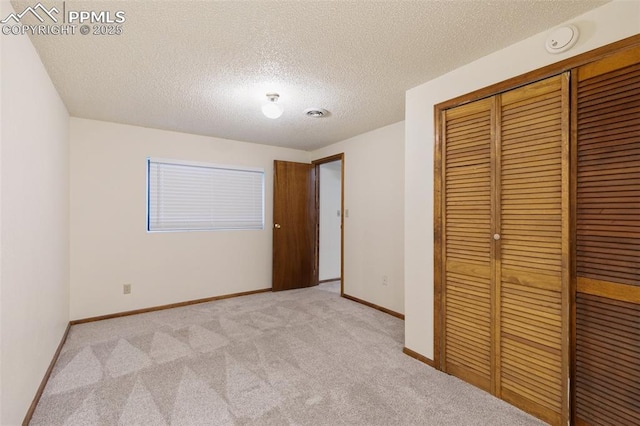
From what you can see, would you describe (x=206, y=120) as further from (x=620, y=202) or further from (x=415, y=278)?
(x=620, y=202)

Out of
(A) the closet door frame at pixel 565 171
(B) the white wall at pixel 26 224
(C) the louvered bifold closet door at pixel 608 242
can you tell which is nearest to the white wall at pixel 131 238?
(B) the white wall at pixel 26 224

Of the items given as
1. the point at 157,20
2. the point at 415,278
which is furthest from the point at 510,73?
the point at 157,20

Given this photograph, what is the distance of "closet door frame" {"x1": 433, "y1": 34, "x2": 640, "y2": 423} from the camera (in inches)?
63.4

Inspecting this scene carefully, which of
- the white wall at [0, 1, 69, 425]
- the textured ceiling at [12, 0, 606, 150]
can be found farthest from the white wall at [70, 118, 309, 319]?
the white wall at [0, 1, 69, 425]

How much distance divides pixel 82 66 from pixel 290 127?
2033mm

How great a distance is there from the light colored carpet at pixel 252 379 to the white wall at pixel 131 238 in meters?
0.46

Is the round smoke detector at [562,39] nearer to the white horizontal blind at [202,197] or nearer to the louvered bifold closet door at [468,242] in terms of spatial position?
the louvered bifold closet door at [468,242]

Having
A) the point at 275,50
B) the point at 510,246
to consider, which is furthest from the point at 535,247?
the point at 275,50

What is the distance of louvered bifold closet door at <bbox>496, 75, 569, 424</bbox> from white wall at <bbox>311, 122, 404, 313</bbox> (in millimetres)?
1589

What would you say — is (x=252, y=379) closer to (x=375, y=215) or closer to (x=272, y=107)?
(x=272, y=107)

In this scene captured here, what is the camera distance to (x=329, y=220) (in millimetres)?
5410

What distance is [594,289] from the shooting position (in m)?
1.58

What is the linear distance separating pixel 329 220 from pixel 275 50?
12.1 feet

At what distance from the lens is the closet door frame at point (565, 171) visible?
63.4 inches
